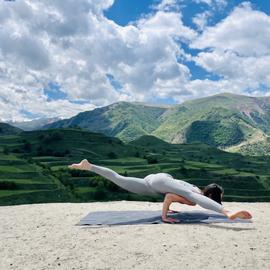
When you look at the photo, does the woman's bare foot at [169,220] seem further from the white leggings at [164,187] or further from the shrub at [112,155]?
the shrub at [112,155]

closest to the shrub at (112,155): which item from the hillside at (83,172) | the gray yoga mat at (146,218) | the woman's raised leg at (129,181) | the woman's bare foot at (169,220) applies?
the hillside at (83,172)

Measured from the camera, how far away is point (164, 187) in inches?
446

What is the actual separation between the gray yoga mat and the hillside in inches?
1871

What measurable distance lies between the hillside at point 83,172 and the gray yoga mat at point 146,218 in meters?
47.5

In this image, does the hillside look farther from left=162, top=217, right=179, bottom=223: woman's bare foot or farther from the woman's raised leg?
left=162, top=217, right=179, bottom=223: woman's bare foot

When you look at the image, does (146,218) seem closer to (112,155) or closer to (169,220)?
(169,220)

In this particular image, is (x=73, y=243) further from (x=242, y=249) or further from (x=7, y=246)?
(x=242, y=249)

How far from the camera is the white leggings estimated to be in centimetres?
1085

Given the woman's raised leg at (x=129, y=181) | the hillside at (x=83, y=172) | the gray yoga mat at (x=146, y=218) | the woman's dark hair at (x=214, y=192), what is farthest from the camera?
the hillside at (x=83, y=172)

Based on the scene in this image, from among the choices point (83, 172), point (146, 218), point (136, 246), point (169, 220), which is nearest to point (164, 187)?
point (169, 220)

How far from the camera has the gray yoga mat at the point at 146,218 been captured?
11.1m

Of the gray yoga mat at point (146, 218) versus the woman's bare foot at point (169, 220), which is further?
the gray yoga mat at point (146, 218)

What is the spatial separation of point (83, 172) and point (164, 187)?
7795cm

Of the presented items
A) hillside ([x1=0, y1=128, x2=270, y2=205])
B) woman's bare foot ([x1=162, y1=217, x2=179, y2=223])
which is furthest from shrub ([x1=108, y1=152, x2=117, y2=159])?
woman's bare foot ([x1=162, y1=217, x2=179, y2=223])
